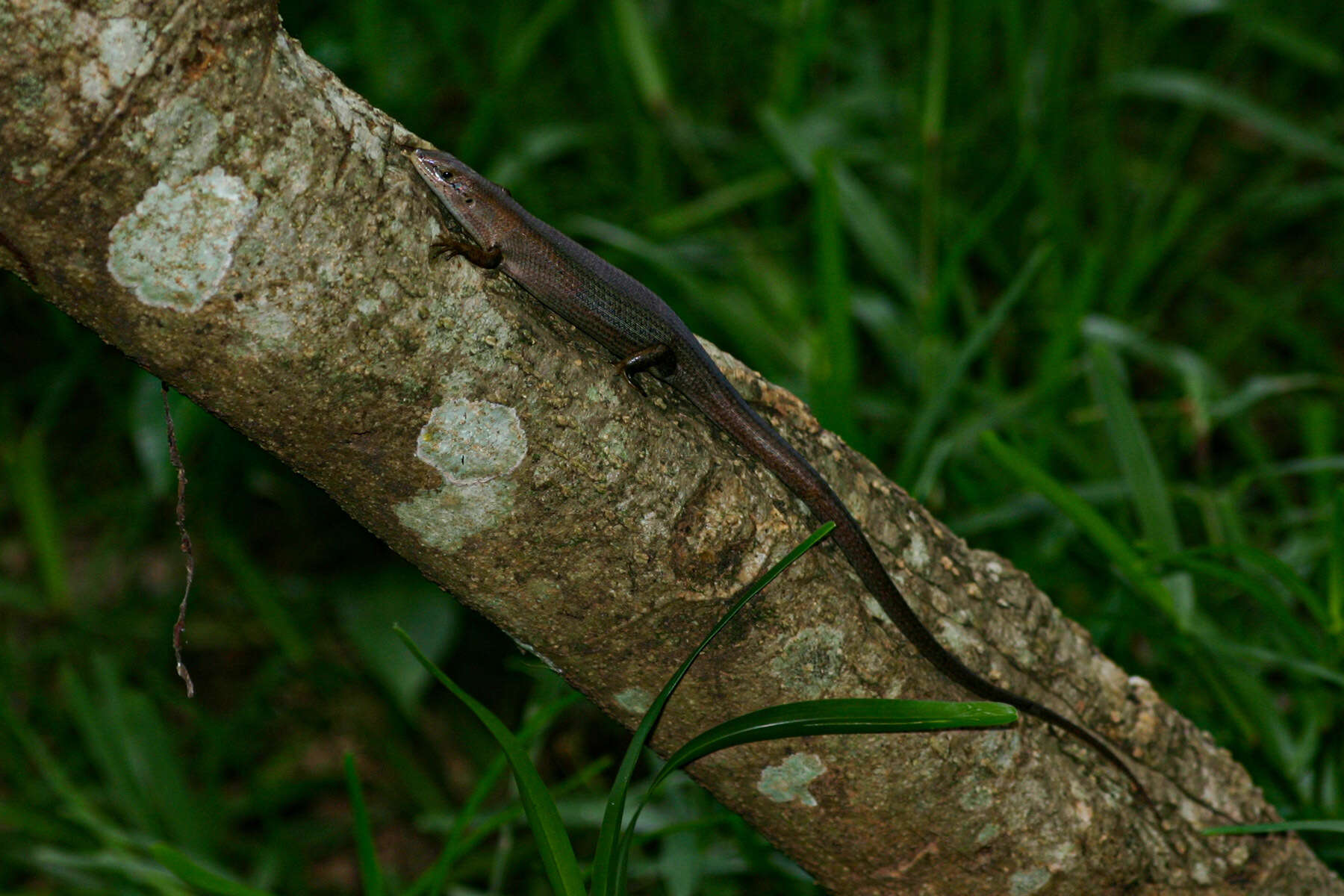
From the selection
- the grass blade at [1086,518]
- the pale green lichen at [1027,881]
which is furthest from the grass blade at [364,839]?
the grass blade at [1086,518]

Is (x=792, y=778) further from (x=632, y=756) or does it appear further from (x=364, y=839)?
(x=364, y=839)

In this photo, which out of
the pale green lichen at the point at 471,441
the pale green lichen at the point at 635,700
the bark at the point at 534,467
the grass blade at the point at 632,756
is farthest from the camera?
the pale green lichen at the point at 635,700

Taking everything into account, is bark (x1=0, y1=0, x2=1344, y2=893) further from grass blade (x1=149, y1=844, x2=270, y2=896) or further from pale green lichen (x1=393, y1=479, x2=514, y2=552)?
grass blade (x1=149, y1=844, x2=270, y2=896)

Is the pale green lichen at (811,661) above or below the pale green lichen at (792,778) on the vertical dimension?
above

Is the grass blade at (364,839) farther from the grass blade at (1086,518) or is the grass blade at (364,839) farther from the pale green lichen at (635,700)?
the grass blade at (1086,518)

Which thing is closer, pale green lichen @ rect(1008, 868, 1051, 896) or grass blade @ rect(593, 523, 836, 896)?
grass blade @ rect(593, 523, 836, 896)

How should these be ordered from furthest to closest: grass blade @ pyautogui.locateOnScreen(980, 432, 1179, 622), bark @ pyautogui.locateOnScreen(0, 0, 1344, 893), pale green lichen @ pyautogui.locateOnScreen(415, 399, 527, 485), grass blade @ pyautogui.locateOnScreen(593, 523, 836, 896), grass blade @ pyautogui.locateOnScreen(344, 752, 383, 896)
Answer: grass blade @ pyautogui.locateOnScreen(980, 432, 1179, 622)
grass blade @ pyautogui.locateOnScreen(344, 752, 383, 896)
grass blade @ pyautogui.locateOnScreen(593, 523, 836, 896)
pale green lichen @ pyautogui.locateOnScreen(415, 399, 527, 485)
bark @ pyautogui.locateOnScreen(0, 0, 1344, 893)

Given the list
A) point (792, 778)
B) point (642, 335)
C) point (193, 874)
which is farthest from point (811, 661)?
point (193, 874)

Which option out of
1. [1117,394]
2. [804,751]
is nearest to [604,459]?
[804,751]

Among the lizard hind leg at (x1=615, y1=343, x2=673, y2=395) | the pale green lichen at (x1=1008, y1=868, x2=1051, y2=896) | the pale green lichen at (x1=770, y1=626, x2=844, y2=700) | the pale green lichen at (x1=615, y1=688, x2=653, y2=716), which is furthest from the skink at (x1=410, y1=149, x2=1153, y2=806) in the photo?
the pale green lichen at (x1=615, y1=688, x2=653, y2=716)
